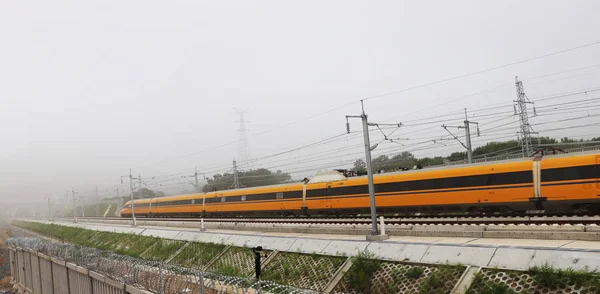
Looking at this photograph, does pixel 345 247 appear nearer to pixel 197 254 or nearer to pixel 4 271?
pixel 197 254

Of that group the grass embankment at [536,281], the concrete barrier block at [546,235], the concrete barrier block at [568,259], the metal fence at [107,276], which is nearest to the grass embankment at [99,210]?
the metal fence at [107,276]

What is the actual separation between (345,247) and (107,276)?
7740 millimetres

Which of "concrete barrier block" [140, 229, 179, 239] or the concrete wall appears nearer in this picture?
the concrete wall

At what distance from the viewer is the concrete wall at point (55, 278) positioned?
1418cm

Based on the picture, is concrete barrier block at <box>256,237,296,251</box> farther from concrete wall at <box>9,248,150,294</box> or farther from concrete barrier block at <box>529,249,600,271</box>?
concrete barrier block at <box>529,249,600,271</box>

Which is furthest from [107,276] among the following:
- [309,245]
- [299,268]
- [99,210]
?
[99,210]

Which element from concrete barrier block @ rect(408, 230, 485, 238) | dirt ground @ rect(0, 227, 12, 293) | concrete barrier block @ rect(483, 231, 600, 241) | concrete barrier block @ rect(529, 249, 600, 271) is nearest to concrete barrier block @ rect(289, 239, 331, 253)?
concrete barrier block @ rect(408, 230, 485, 238)

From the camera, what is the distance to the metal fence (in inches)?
390

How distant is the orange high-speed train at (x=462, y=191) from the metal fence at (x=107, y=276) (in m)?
11.6

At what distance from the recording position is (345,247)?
47.0ft

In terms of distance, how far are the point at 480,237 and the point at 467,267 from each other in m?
4.68

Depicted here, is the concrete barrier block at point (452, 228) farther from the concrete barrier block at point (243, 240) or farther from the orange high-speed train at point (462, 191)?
the concrete barrier block at point (243, 240)

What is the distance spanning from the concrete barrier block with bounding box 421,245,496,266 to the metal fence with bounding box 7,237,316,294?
4062mm

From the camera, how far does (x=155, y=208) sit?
50.0 m
